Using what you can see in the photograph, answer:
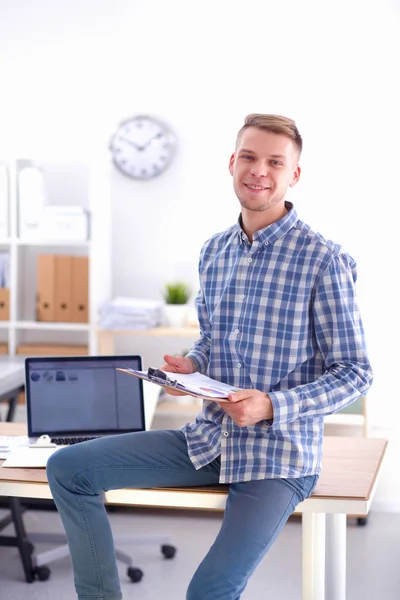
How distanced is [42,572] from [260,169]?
1.99 meters

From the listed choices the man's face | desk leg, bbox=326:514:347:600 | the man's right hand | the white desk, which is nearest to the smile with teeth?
the man's face

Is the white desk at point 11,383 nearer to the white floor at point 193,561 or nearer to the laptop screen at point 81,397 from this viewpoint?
the white floor at point 193,561

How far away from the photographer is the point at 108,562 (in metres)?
2.14

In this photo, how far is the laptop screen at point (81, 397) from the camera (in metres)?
2.60

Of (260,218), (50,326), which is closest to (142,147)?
(50,326)

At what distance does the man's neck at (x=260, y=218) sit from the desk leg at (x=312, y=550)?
74cm

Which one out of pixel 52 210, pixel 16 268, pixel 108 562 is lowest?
pixel 108 562

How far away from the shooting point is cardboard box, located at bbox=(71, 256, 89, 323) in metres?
4.42

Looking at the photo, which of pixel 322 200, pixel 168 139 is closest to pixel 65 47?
pixel 168 139

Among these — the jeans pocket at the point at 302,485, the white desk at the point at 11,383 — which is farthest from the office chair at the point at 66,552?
the jeans pocket at the point at 302,485

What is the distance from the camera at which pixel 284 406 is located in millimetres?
2014

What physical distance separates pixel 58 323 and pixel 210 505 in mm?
2450

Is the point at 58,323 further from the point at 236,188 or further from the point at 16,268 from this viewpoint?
the point at 236,188

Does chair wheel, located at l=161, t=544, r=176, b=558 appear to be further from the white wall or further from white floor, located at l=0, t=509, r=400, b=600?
the white wall
